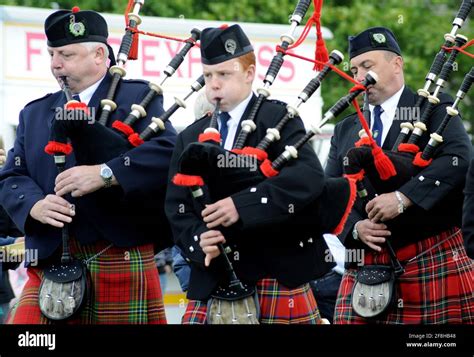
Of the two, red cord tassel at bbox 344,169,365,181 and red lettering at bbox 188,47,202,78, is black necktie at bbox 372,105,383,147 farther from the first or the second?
red lettering at bbox 188,47,202,78

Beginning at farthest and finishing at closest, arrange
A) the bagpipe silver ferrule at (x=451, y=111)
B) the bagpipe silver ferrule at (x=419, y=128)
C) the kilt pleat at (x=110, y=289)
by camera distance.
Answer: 1. the bagpipe silver ferrule at (x=419, y=128)
2. the bagpipe silver ferrule at (x=451, y=111)
3. the kilt pleat at (x=110, y=289)

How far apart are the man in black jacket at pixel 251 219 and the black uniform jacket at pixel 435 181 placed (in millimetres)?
712

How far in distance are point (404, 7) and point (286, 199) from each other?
11506 mm

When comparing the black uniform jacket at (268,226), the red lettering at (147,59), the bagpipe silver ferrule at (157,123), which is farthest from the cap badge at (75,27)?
the red lettering at (147,59)

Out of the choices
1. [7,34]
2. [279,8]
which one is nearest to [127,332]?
[7,34]

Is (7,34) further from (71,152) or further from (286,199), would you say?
(286,199)

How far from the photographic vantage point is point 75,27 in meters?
5.52

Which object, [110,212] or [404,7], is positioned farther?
[404,7]

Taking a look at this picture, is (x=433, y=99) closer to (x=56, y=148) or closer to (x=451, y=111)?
(x=451, y=111)

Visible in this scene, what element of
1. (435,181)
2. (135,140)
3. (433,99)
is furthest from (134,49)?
(435,181)

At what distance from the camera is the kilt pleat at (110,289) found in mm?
5457

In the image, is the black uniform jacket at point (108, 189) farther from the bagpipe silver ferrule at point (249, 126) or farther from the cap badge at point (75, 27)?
the bagpipe silver ferrule at point (249, 126)

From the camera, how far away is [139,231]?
18.1 ft

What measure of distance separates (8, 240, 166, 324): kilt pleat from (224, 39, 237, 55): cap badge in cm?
102
